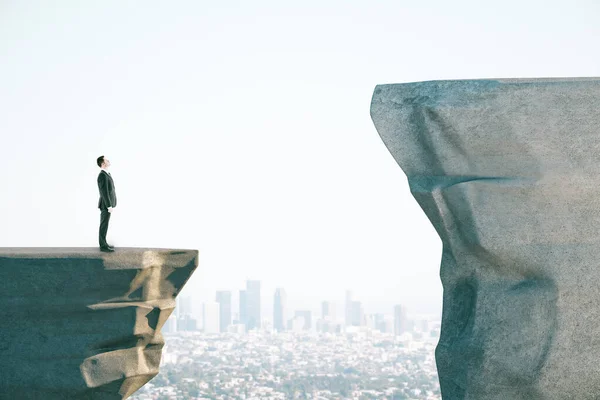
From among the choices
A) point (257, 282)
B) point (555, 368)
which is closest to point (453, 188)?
point (555, 368)

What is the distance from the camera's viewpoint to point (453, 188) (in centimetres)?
915

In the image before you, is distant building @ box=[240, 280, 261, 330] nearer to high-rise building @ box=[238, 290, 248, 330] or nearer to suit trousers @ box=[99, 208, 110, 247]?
high-rise building @ box=[238, 290, 248, 330]

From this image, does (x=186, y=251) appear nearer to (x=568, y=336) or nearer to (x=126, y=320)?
(x=126, y=320)

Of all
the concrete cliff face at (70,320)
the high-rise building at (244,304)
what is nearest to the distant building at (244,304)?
the high-rise building at (244,304)

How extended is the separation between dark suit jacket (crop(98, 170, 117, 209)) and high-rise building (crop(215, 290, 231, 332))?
41.7 feet

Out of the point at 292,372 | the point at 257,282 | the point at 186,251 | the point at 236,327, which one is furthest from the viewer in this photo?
the point at 236,327

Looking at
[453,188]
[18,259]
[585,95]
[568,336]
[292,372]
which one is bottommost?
[292,372]

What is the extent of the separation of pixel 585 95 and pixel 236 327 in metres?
16.6

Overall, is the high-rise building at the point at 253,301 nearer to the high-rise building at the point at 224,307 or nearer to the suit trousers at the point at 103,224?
the high-rise building at the point at 224,307

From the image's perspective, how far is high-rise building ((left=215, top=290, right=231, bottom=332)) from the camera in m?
22.7

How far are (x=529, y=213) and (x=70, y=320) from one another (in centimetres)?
473

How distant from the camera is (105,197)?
10023 millimetres

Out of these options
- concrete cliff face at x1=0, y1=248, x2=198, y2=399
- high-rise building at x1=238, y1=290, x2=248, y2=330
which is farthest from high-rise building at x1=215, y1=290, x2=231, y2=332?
concrete cliff face at x1=0, y1=248, x2=198, y2=399

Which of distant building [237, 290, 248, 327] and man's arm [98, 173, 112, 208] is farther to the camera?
distant building [237, 290, 248, 327]
